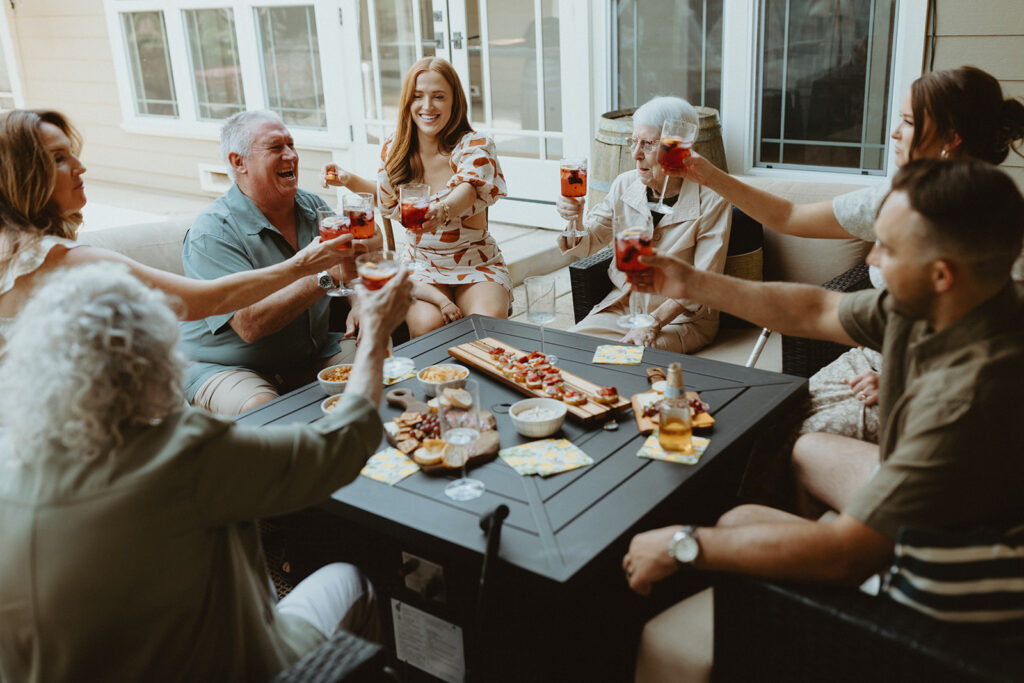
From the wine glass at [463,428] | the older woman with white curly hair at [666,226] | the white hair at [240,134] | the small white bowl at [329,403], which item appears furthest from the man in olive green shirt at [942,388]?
the white hair at [240,134]

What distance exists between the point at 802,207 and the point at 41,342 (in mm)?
2004

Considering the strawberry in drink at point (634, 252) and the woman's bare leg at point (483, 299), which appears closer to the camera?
the strawberry in drink at point (634, 252)

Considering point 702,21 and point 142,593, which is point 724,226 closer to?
point 702,21

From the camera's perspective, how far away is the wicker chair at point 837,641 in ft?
3.64

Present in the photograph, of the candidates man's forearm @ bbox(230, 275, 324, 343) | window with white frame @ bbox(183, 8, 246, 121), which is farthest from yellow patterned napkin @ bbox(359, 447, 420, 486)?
window with white frame @ bbox(183, 8, 246, 121)

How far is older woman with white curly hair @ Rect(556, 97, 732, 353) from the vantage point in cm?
272

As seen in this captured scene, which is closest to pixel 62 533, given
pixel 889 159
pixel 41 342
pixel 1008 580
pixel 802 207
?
pixel 41 342

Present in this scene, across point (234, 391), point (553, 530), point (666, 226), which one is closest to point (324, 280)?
point (234, 391)

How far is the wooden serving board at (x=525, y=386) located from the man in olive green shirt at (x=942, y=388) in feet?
1.96

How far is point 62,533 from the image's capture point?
3.37 ft

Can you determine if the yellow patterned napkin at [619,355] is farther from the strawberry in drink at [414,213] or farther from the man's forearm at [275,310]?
the man's forearm at [275,310]

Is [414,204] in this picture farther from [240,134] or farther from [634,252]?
[634,252]

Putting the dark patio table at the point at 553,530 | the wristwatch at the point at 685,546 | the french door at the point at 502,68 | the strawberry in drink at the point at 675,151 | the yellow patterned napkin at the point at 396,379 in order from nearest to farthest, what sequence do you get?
the wristwatch at the point at 685,546, the dark patio table at the point at 553,530, the yellow patterned napkin at the point at 396,379, the strawberry in drink at the point at 675,151, the french door at the point at 502,68

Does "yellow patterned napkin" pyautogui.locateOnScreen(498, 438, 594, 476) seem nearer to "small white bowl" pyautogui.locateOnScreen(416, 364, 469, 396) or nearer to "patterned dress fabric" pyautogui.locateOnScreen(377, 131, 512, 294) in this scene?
"small white bowl" pyautogui.locateOnScreen(416, 364, 469, 396)
